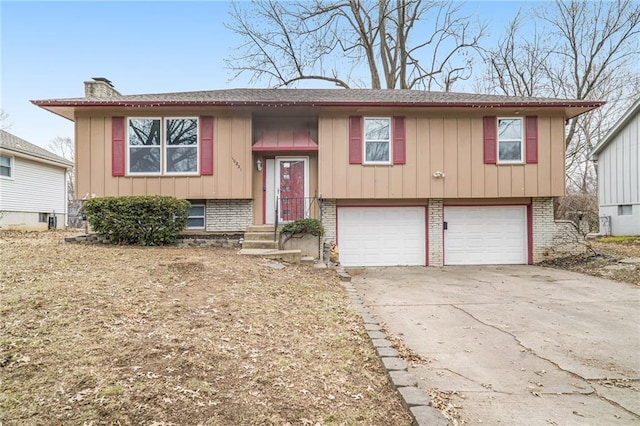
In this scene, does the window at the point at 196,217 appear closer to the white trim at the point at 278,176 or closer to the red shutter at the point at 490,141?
the white trim at the point at 278,176

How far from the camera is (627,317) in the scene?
544 cm

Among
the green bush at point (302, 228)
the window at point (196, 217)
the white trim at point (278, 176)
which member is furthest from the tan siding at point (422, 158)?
the window at point (196, 217)

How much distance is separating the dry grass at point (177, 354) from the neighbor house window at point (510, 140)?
800 centimetres

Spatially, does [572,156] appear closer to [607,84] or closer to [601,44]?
[607,84]

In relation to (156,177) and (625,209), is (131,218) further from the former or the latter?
(625,209)

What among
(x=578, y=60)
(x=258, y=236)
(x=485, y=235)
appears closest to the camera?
(x=258, y=236)

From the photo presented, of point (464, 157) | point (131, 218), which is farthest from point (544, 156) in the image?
point (131, 218)

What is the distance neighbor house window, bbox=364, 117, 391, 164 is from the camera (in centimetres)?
1071

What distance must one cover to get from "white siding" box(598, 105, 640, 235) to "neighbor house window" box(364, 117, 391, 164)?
11.7 m

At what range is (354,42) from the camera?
20578 mm

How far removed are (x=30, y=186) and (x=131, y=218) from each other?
11.7 meters

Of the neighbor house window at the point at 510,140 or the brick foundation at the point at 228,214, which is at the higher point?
the neighbor house window at the point at 510,140

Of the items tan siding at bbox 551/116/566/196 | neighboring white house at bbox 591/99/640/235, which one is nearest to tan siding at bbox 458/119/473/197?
tan siding at bbox 551/116/566/196

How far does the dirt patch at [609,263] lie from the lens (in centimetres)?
847
